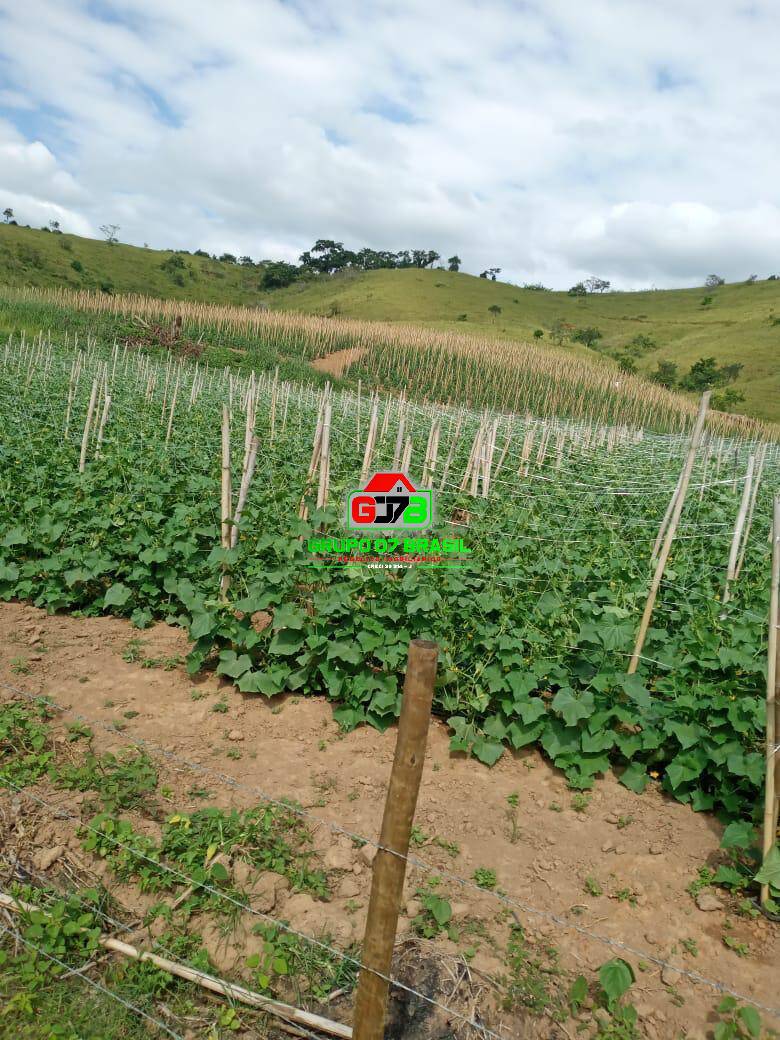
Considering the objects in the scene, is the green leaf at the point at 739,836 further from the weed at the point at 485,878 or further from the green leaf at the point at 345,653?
the green leaf at the point at 345,653

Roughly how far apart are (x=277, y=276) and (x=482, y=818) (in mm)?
79681

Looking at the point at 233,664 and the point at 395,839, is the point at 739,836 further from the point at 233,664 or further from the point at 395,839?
the point at 233,664

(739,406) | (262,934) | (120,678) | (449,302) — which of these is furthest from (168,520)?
(449,302)

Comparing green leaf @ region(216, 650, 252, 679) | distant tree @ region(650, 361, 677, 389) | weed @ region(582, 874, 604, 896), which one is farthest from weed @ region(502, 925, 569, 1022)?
distant tree @ region(650, 361, 677, 389)

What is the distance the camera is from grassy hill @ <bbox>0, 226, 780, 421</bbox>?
49.2 metres

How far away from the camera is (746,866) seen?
3.10 meters

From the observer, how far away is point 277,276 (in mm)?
76312

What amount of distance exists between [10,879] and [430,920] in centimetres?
186

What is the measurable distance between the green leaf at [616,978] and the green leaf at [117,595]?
A: 13.3 feet

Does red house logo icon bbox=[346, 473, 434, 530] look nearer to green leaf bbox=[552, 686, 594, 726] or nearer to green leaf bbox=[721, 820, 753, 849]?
green leaf bbox=[552, 686, 594, 726]

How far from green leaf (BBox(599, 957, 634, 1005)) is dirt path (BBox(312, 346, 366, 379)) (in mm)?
29501

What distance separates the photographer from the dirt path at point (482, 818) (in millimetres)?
2773

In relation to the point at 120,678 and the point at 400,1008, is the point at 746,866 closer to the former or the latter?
the point at 400,1008

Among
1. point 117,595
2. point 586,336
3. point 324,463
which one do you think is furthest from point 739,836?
point 586,336
